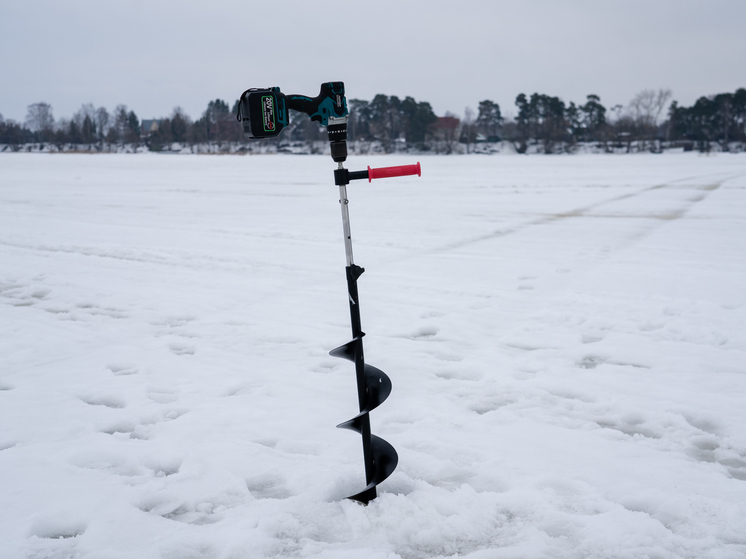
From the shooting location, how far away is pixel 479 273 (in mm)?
6512

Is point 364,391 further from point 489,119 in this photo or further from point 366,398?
point 489,119

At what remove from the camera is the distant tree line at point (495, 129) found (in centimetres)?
7225

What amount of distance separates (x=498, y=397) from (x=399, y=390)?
630 mm

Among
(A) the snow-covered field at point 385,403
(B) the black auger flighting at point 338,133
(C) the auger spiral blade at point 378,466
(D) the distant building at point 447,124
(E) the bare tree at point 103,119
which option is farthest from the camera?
(E) the bare tree at point 103,119

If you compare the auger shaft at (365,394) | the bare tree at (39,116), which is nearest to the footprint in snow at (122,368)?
the auger shaft at (365,394)

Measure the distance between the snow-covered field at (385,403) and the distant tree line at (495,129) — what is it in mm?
62634

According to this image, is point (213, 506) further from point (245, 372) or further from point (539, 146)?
point (539, 146)

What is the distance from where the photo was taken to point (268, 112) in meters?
2.09

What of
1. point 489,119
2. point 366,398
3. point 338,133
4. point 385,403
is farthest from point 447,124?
point 366,398

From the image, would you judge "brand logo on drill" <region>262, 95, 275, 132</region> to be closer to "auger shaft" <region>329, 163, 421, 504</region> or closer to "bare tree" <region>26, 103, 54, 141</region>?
"auger shaft" <region>329, 163, 421, 504</region>

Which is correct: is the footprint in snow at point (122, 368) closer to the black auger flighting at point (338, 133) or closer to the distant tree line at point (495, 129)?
the black auger flighting at point (338, 133)

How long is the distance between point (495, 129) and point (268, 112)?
102 m

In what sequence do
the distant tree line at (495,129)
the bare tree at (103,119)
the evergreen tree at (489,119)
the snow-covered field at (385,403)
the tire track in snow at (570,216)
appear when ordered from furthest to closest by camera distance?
the bare tree at (103,119), the evergreen tree at (489,119), the distant tree line at (495,129), the tire track in snow at (570,216), the snow-covered field at (385,403)

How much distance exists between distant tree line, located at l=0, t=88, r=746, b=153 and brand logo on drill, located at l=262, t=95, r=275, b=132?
66.3 m
